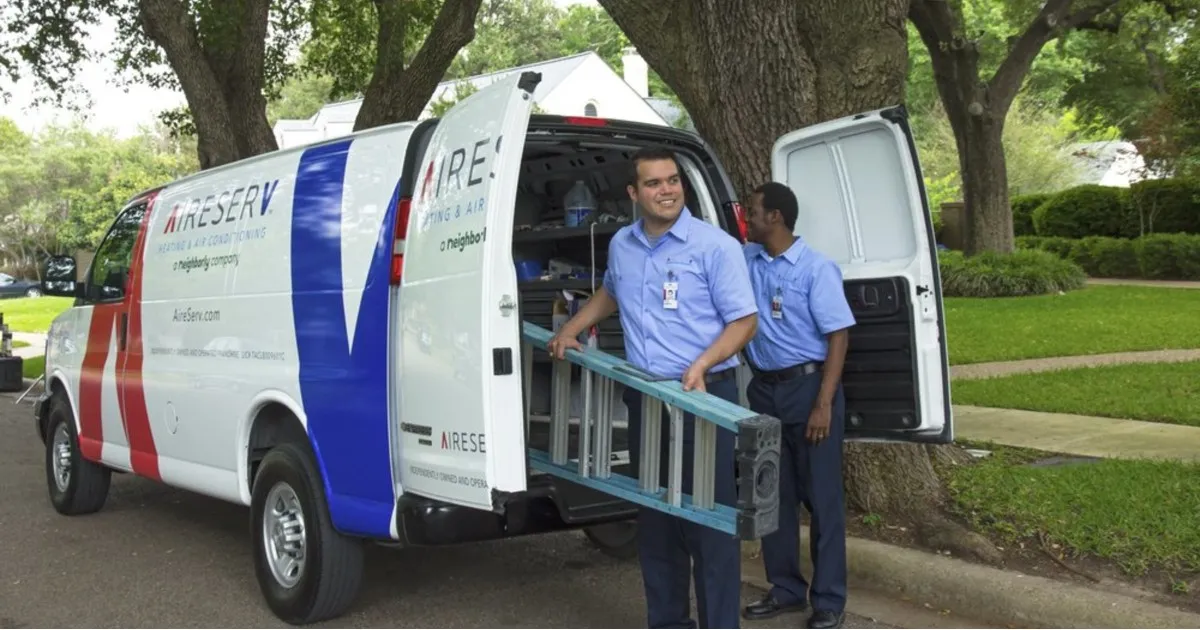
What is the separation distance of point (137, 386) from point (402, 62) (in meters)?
8.85

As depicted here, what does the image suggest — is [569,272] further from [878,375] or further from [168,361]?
[168,361]

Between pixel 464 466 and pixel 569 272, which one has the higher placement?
pixel 569 272

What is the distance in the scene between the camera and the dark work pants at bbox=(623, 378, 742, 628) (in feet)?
13.8

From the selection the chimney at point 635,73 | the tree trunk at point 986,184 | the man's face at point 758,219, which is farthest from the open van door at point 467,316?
the chimney at point 635,73

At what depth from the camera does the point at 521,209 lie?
20.6 ft

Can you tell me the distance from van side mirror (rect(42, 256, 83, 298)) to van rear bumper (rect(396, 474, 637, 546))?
13.2ft

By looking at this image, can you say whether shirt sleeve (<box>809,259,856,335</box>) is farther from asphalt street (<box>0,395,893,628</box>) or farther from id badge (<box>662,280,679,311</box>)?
asphalt street (<box>0,395,893,628</box>)

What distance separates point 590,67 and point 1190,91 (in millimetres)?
32539

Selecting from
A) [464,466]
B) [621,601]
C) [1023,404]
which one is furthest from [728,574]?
Result: [1023,404]

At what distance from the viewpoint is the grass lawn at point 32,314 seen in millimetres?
28778

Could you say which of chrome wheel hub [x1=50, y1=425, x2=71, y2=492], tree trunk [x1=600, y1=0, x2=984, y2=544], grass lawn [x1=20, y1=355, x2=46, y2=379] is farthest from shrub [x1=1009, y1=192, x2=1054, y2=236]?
chrome wheel hub [x1=50, y1=425, x2=71, y2=492]

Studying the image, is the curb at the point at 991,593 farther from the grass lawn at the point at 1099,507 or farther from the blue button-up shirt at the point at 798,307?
the blue button-up shirt at the point at 798,307

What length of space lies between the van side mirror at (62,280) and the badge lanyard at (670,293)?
4750 millimetres

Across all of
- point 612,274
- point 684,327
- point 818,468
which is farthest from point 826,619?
point 612,274
